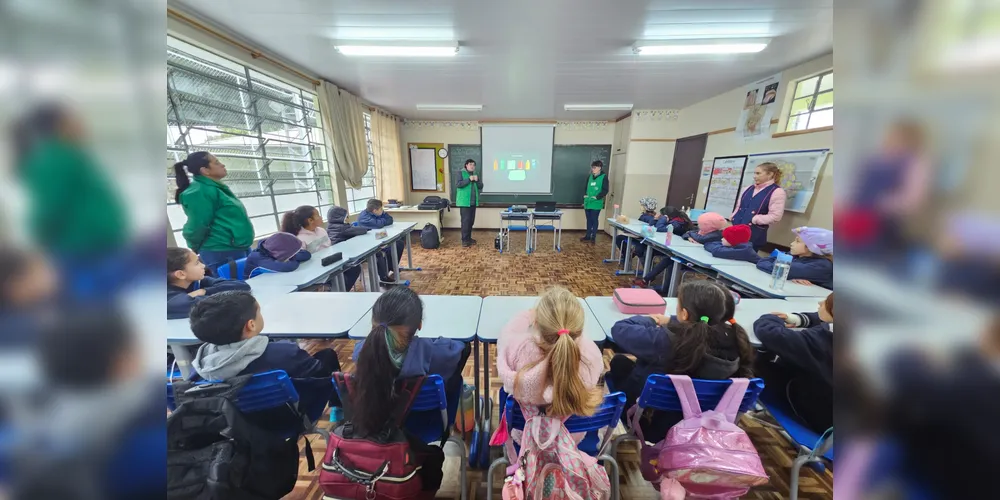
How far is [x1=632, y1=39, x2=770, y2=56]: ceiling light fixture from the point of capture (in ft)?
8.72

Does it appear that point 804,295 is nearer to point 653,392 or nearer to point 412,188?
point 653,392

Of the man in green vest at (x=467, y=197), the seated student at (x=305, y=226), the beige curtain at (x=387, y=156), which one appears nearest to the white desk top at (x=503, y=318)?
the seated student at (x=305, y=226)

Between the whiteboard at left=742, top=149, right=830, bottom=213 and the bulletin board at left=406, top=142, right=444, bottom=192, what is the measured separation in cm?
488

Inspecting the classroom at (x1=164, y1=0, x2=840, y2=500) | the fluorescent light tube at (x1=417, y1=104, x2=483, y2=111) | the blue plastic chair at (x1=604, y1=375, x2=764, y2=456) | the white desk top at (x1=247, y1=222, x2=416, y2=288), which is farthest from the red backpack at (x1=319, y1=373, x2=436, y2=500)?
the fluorescent light tube at (x1=417, y1=104, x2=483, y2=111)

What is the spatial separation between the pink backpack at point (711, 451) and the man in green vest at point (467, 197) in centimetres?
444

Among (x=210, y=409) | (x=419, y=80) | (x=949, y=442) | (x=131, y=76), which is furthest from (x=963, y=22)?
(x=419, y=80)

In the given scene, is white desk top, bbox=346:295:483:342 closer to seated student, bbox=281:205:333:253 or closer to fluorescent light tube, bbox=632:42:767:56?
seated student, bbox=281:205:333:253

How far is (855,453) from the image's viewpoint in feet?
0.70

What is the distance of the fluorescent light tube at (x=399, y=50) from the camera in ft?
9.11

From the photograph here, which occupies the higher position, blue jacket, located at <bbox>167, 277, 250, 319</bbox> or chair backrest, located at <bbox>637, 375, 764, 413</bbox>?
blue jacket, located at <bbox>167, 277, 250, 319</bbox>

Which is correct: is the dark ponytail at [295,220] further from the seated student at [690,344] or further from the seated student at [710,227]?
the seated student at [710,227]

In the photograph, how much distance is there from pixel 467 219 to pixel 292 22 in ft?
11.0

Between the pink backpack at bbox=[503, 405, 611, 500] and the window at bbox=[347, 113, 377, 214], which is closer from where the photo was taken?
the pink backpack at bbox=[503, 405, 611, 500]

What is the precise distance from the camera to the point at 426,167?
634 cm
